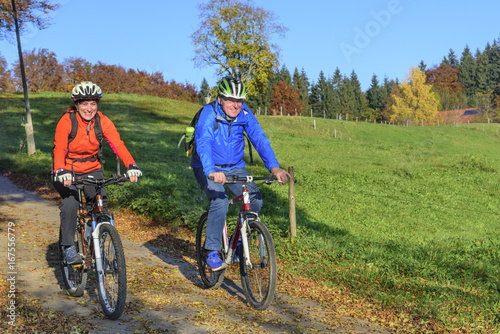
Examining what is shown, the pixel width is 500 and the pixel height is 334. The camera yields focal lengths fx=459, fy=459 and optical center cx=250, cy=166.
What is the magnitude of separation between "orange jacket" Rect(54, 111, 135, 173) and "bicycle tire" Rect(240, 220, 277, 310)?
154 cm

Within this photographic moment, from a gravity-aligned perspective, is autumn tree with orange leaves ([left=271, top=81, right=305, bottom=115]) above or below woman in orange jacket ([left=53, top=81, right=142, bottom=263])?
above

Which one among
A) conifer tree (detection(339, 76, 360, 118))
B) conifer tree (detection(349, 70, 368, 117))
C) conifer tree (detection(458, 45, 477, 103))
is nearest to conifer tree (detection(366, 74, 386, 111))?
conifer tree (detection(349, 70, 368, 117))

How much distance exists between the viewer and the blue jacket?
5195 millimetres

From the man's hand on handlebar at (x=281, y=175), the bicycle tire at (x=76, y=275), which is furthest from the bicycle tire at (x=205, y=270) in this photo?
the bicycle tire at (x=76, y=275)

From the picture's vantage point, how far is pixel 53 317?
176 inches

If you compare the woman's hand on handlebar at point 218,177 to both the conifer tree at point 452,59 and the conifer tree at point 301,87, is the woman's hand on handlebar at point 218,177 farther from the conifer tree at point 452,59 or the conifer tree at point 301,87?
the conifer tree at point 452,59

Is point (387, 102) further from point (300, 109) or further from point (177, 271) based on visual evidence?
point (177, 271)

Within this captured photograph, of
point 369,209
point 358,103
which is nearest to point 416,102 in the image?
point 358,103

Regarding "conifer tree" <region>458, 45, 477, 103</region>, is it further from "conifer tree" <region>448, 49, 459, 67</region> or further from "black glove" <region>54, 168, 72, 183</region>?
"black glove" <region>54, 168, 72, 183</region>

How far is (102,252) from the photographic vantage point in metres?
4.67

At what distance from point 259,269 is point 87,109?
252cm

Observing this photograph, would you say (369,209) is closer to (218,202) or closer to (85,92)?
(218,202)

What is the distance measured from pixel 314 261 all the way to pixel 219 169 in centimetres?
298

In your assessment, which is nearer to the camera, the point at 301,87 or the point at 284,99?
the point at 284,99
